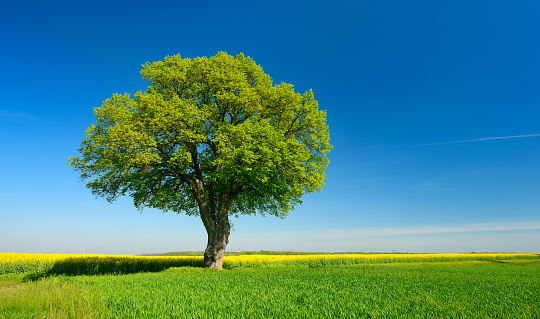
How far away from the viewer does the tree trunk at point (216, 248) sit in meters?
22.9

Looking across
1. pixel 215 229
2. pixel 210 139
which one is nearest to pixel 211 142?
pixel 210 139

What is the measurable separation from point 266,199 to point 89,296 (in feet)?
54.4

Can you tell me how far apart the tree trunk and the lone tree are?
0.26 ft

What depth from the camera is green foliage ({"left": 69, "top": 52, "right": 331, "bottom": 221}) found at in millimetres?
20422

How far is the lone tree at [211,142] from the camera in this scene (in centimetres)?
2045

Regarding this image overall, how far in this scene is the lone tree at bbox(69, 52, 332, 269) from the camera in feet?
67.1

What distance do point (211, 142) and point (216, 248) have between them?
8.78 metres

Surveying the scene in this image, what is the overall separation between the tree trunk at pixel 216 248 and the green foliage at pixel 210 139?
2.54 metres

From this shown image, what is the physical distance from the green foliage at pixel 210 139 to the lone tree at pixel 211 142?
0.08m

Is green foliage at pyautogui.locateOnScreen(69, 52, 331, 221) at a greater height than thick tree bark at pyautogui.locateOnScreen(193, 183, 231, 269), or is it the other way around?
green foliage at pyautogui.locateOnScreen(69, 52, 331, 221)

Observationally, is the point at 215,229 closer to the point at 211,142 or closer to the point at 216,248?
the point at 216,248

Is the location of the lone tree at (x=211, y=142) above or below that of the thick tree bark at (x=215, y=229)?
above

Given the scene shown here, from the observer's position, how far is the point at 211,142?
2417cm

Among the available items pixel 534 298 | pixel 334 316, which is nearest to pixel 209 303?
pixel 334 316
